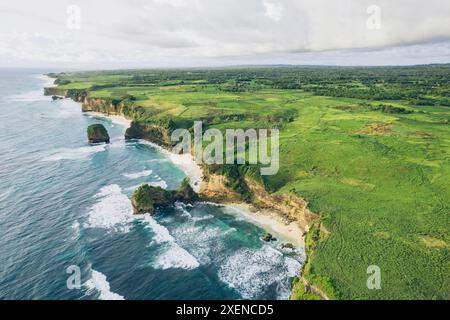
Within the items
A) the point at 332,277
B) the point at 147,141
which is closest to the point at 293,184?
the point at 332,277

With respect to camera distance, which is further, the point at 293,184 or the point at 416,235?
the point at 293,184

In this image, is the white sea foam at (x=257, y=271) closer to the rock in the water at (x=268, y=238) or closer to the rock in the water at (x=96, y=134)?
the rock in the water at (x=268, y=238)

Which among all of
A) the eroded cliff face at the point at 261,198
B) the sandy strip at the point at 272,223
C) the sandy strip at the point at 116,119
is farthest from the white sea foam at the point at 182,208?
the sandy strip at the point at 116,119

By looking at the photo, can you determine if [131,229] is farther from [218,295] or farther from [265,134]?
[265,134]

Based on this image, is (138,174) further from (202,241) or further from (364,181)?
(364,181)

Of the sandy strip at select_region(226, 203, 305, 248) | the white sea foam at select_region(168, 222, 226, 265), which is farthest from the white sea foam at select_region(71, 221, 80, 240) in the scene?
the sandy strip at select_region(226, 203, 305, 248)

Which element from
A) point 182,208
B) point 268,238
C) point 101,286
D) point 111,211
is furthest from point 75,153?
point 268,238

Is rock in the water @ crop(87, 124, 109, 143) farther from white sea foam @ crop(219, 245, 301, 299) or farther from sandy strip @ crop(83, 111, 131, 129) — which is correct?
white sea foam @ crop(219, 245, 301, 299)
